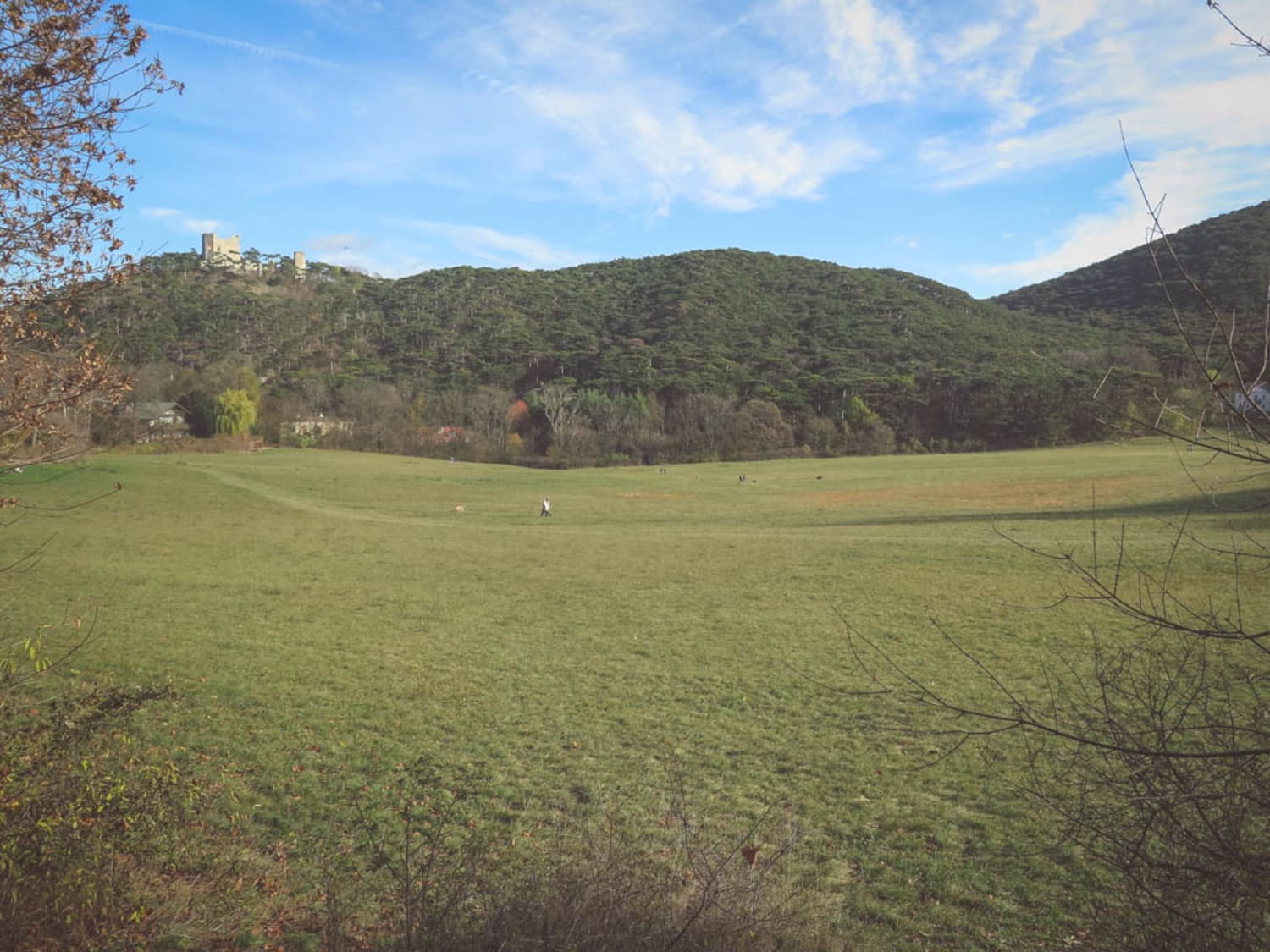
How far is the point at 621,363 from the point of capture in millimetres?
101438

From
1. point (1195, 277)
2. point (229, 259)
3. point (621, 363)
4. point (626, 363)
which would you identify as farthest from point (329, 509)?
point (229, 259)

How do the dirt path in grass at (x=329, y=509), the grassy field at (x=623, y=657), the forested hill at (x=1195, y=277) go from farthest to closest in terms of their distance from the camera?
1. the dirt path in grass at (x=329, y=509)
2. the grassy field at (x=623, y=657)
3. the forested hill at (x=1195, y=277)

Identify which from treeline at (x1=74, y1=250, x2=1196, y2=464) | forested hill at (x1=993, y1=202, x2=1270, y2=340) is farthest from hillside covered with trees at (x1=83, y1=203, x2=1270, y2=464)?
forested hill at (x1=993, y1=202, x2=1270, y2=340)

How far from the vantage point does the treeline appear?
7619cm

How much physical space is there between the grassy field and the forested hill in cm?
73

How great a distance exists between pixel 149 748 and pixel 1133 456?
59.3m

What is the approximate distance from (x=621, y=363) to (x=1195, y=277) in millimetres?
99230

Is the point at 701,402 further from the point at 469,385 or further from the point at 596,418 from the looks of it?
the point at 469,385

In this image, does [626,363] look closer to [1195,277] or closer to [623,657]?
[623,657]

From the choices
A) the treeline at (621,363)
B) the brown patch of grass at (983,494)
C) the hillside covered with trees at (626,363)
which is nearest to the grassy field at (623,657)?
the brown patch of grass at (983,494)

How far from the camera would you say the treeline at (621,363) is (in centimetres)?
7619

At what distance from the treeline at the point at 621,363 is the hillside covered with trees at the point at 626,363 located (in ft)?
1.07

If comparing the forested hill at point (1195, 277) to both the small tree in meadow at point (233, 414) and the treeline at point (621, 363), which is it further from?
the small tree in meadow at point (233, 414)

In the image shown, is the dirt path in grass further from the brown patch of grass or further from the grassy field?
the brown patch of grass
